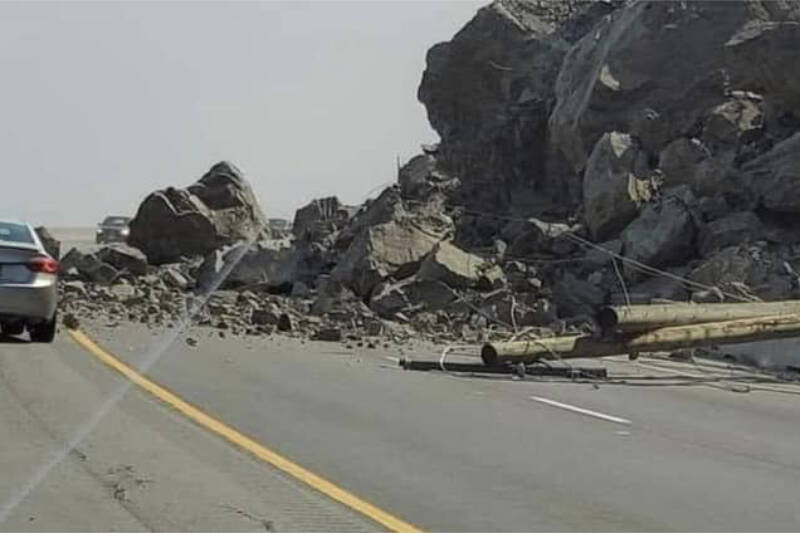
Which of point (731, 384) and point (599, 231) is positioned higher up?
point (599, 231)

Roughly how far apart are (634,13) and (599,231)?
8499 millimetres

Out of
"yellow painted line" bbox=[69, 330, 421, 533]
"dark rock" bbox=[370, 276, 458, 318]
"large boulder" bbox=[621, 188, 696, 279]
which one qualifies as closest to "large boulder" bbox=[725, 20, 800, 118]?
"large boulder" bbox=[621, 188, 696, 279]

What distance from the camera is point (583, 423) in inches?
552

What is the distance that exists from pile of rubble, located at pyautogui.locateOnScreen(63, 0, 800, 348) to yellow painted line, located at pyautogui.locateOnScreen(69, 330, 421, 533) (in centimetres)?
876

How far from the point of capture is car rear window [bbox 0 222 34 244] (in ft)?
66.0

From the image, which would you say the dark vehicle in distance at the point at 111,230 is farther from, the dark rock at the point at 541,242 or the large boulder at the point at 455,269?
the large boulder at the point at 455,269

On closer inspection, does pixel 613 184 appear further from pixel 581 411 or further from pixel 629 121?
pixel 581 411

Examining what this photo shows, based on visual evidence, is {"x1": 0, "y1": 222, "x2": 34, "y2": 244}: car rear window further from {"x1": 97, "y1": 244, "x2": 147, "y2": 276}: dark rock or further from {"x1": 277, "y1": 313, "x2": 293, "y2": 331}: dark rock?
{"x1": 97, "y1": 244, "x2": 147, "y2": 276}: dark rock

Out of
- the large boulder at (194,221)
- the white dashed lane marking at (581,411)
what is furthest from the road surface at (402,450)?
the large boulder at (194,221)

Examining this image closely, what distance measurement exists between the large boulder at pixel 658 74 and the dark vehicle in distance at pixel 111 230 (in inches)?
1138

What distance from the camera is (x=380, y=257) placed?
3231 centimetres

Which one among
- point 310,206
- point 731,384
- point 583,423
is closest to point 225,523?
point 583,423

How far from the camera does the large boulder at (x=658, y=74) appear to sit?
117ft

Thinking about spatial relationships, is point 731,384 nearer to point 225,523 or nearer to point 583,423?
point 583,423
